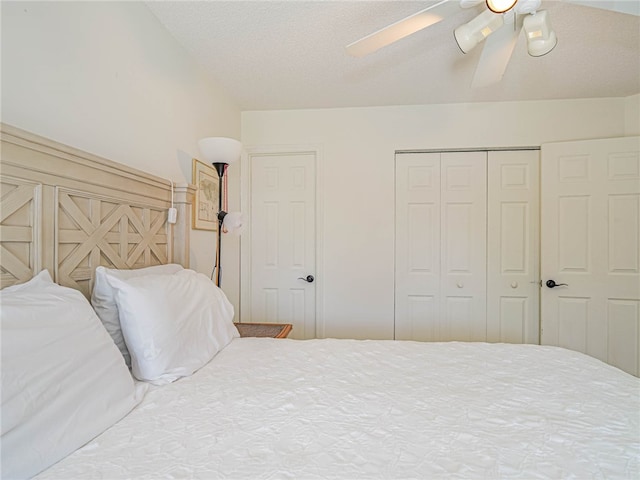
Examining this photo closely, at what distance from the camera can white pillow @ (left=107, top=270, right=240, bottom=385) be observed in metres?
1.11

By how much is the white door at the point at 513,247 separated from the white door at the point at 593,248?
128 millimetres

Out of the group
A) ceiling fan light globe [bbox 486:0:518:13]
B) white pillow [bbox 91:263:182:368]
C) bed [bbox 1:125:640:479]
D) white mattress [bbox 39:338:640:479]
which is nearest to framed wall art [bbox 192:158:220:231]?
bed [bbox 1:125:640:479]

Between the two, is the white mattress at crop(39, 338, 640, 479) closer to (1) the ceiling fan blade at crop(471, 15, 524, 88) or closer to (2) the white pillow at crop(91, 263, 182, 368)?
(2) the white pillow at crop(91, 263, 182, 368)

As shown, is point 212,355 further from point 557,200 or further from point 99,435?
point 557,200

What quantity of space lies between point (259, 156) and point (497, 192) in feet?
6.92

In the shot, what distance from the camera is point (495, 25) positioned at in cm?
139

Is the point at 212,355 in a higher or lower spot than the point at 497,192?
lower

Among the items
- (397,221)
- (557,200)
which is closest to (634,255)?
(557,200)

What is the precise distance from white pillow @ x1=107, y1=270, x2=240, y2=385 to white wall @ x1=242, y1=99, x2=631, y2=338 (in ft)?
5.26

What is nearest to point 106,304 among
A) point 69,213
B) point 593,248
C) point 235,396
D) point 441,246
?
point 69,213

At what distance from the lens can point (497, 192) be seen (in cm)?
281

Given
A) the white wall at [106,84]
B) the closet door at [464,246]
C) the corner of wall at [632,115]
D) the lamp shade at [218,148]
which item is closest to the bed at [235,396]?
the white wall at [106,84]

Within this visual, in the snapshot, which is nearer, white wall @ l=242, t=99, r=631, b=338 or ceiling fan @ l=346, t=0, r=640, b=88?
ceiling fan @ l=346, t=0, r=640, b=88

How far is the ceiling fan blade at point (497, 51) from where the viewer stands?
1443 millimetres
